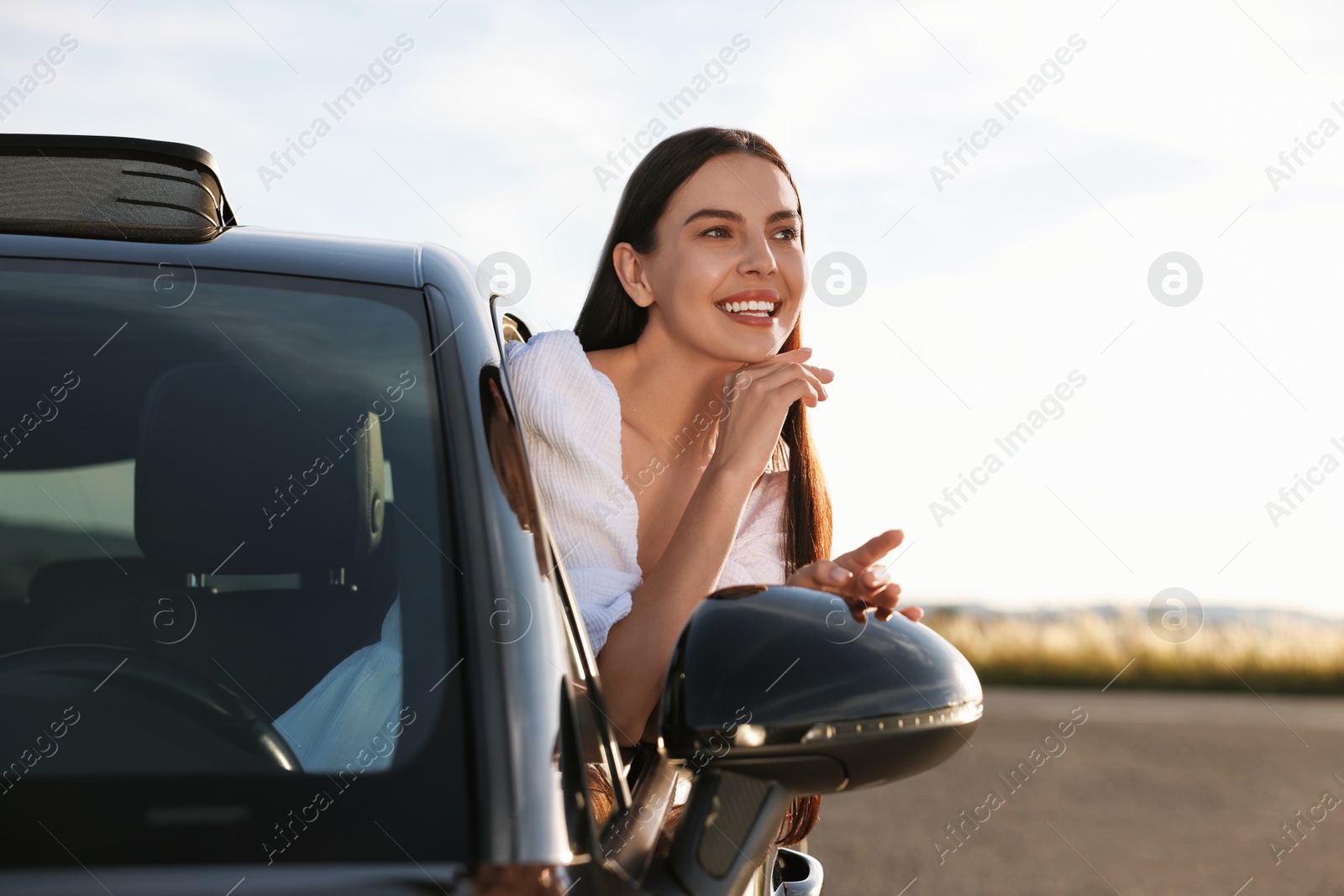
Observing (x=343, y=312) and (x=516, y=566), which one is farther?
(x=343, y=312)

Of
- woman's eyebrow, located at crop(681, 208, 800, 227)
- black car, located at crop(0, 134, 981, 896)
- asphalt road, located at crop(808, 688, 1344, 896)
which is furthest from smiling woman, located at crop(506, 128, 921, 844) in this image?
asphalt road, located at crop(808, 688, 1344, 896)

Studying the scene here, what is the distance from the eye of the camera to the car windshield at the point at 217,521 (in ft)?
3.70

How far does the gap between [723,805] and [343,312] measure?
71cm

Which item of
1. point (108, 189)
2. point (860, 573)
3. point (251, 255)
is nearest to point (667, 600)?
point (860, 573)

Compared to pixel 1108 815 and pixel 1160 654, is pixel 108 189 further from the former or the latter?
pixel 1160 654

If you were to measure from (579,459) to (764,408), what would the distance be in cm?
39

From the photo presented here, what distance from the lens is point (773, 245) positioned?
8.89 feet

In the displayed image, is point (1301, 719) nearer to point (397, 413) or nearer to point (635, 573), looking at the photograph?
point (635, 573)

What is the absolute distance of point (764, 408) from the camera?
2.27m

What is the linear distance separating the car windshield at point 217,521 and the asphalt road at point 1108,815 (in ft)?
14.1

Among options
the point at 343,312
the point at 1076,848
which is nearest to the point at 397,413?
the point at 343,312

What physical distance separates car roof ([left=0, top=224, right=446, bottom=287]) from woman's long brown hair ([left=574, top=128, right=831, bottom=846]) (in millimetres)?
1306

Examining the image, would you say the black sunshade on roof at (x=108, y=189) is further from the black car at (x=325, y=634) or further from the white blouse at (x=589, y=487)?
the white blouse at (x=589, y=487)

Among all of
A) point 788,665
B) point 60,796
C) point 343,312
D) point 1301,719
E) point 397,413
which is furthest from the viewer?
point 1301,719
